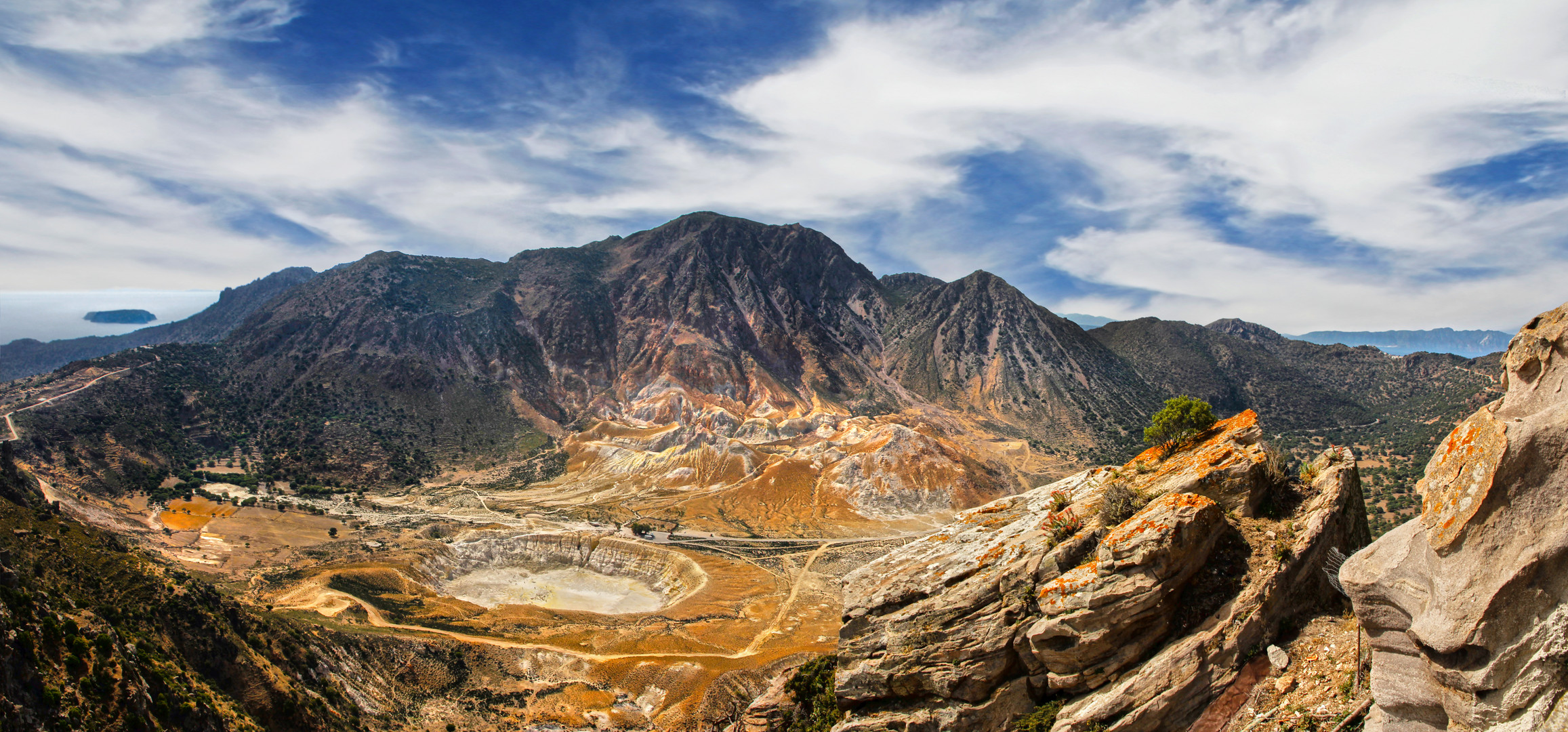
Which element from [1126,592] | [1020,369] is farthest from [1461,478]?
[1020,369]

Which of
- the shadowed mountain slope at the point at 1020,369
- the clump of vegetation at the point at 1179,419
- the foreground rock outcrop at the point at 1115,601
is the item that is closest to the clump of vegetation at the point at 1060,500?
the foreground rock outcrop at the point at 1115,601

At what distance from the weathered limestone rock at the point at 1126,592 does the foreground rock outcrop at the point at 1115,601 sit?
1.1 inches

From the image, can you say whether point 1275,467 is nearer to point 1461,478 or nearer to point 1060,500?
point 1060,500

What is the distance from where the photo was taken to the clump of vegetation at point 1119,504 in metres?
14.3

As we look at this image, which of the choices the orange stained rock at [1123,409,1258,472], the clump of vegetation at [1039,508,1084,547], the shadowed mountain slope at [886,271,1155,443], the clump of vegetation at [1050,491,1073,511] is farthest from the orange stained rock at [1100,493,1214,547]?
the shadowed mountain slope at [886,271,1155,443]

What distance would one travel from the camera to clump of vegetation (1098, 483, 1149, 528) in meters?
14.3

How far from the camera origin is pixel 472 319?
167875 millimetres

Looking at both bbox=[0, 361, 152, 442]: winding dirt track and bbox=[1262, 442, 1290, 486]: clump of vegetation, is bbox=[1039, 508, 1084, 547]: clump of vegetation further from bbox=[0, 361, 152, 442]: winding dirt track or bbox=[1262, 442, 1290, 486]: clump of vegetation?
bbox=[0, 361, 152, 442]: winding dirt track

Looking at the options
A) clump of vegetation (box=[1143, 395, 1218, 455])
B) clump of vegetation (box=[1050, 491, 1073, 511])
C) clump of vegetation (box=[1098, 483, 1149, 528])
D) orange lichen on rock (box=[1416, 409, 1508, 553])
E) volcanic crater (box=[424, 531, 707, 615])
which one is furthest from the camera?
volcanic crater (box=[424, 531, 707, 615])

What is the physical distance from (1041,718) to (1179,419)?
1396cm

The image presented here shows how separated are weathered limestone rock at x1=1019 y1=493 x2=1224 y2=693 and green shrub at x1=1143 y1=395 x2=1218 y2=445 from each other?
369 inches

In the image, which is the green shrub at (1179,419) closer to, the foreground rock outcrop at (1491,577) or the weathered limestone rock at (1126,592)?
the weathered limestone rock at (1126,592)

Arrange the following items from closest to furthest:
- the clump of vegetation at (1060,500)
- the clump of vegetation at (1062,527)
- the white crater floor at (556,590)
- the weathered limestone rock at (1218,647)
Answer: the weathered limestone rock at (1218,647)
the clump of vegetation at (1062,527)
the clump of vegetation at (1060,500)
the white crater floor at (556,590)

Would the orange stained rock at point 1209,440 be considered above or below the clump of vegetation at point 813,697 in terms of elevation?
above
